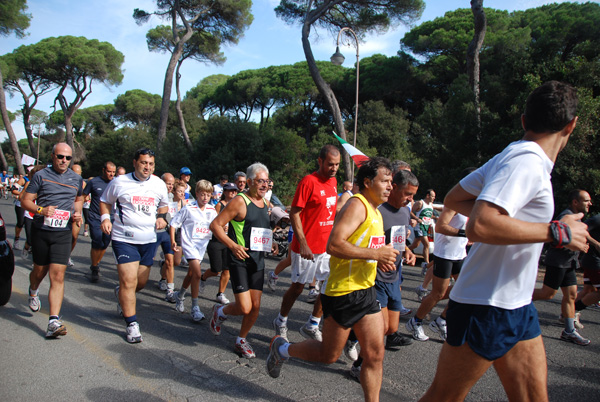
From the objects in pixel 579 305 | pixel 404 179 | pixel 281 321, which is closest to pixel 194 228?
pixel 281 321

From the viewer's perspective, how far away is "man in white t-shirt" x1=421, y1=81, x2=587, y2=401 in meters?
1.76

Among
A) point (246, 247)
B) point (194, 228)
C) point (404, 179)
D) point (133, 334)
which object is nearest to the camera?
point (404, 179)

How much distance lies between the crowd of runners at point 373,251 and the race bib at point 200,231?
0.05 ft

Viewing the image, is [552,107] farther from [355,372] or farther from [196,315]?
[196,315]

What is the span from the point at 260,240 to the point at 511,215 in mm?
2667

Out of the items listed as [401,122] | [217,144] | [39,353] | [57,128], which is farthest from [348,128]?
[57,128]

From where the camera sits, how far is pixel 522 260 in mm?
1899

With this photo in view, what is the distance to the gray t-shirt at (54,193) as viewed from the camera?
4410mm

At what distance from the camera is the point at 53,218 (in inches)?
173

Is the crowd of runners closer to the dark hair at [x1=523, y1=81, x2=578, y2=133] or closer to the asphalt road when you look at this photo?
the dark hair at [x1=523, y1=81, x2=578, y2=133]

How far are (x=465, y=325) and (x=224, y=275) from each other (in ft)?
13.6

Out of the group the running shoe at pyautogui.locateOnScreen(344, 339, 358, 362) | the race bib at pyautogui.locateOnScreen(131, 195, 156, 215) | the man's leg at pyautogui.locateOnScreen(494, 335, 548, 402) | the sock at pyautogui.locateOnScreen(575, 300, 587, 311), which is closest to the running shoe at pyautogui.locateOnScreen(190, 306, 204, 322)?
Answer: the race bib at pyautogui.locateOnScreen(131, 195, 156, 215)

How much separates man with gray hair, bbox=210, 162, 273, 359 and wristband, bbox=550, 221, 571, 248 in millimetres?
2643

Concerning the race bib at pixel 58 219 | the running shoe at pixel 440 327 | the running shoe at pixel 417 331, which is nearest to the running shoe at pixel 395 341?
the running shoe at pixel 417 331
